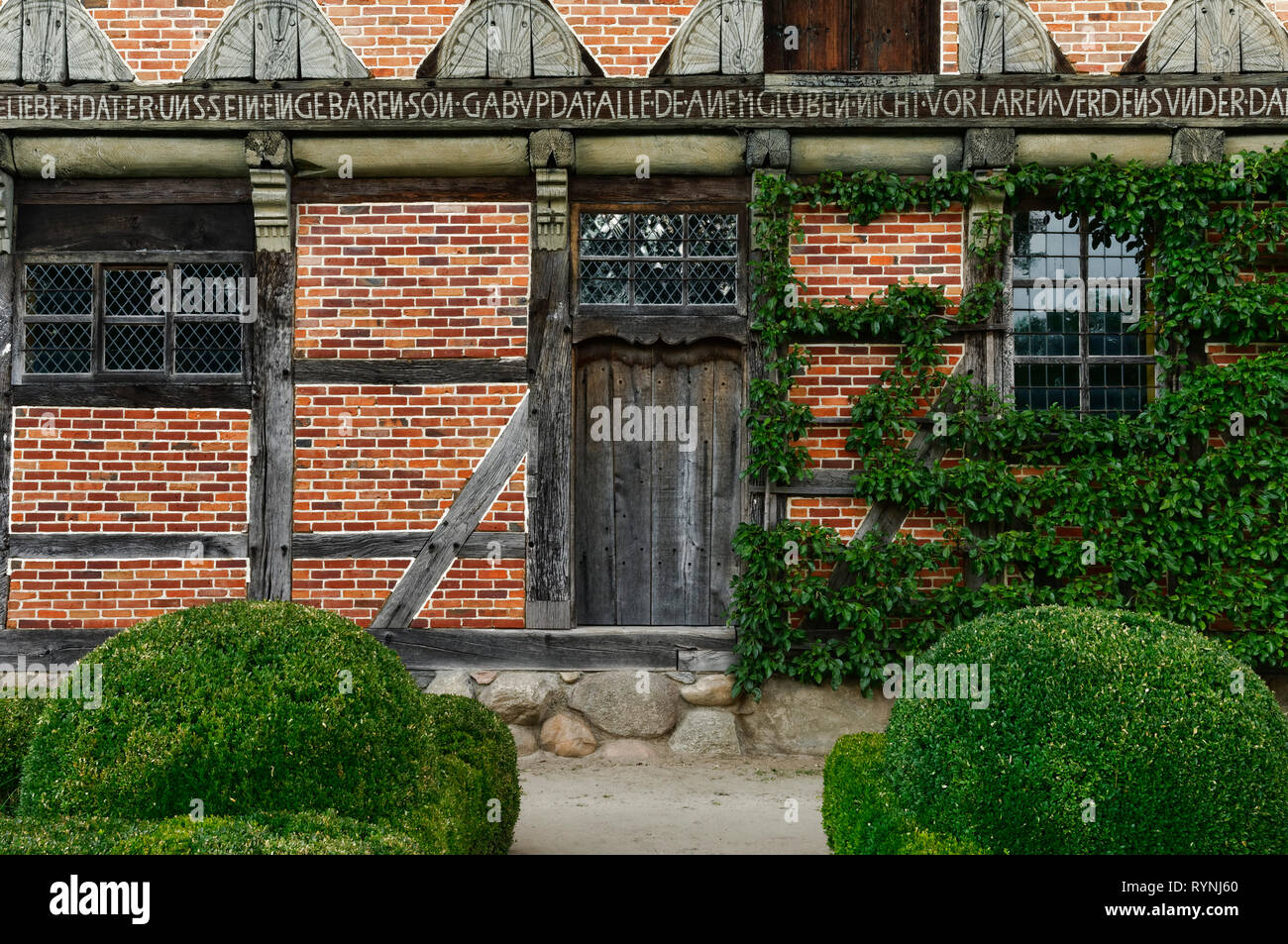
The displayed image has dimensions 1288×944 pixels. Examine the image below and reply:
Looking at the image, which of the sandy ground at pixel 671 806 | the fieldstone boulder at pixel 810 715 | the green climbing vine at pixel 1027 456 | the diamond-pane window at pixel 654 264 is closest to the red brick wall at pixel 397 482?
the diamond-pane window at pixel 654 264

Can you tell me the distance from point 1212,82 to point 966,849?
19.3ft

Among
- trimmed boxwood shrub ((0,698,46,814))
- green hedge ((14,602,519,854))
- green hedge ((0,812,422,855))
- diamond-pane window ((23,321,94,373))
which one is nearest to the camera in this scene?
green hedge ((0,812,422,855))

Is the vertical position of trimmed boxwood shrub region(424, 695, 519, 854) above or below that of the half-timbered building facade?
below

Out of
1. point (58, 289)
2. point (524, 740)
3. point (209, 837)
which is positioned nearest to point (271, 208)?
point (58, 289)

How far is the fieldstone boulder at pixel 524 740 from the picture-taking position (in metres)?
6.46

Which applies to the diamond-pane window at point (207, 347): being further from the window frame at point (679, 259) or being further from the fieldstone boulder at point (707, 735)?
the fieldstone boulder at point (707, 735)

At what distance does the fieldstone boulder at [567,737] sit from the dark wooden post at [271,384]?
6.35 ft

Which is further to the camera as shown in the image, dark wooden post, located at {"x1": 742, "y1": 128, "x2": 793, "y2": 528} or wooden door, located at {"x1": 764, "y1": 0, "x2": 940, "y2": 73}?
wooden door, located at {"x1": 764, "y1": 0, "x2": 940, "y2": 73}

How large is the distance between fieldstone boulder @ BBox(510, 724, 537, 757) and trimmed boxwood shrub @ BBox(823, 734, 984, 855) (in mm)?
2808

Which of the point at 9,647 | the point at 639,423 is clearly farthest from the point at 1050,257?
the point at 9,647

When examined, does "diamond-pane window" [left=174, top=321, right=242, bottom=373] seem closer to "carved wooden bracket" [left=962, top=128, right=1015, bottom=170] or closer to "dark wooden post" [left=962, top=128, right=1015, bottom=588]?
"dark wooden post" [left=962, top=128, right=1015, bottom=588]

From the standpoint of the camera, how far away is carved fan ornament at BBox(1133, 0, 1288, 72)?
21.3 ft

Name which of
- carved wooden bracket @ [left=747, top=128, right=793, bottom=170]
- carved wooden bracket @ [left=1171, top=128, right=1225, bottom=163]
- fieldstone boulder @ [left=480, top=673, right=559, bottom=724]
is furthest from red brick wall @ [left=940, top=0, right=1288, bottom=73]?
fieldstone boulder @ [left=480, top=673, right=559, bottom=724]

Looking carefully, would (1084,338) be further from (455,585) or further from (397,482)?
(397,482)
